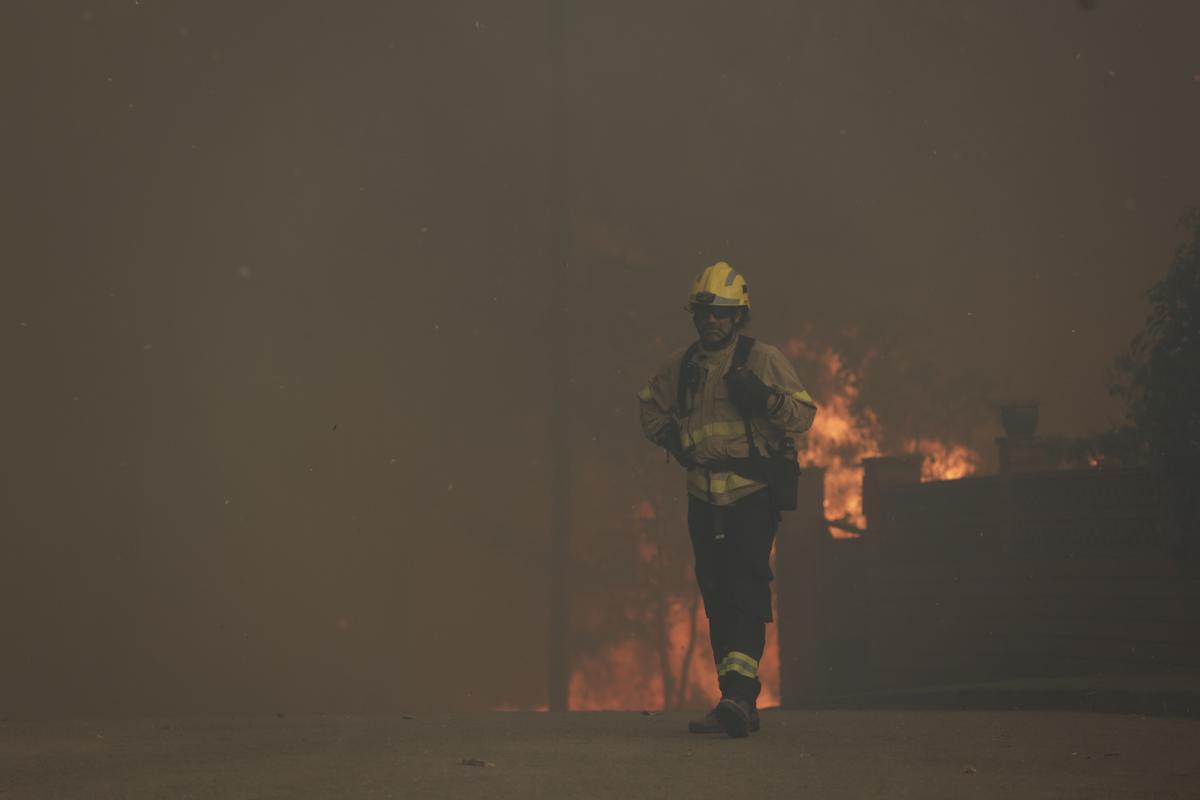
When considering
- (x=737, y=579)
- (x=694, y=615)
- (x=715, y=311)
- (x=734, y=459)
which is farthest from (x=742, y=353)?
(x=694, y=615)

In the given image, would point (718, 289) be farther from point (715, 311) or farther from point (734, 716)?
point (734, 716)

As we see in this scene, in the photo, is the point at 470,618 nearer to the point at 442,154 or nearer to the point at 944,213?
the point at 442,154

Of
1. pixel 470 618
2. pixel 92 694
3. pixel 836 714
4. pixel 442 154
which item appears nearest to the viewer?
pixel 836 714

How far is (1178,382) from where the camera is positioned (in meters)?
17.4

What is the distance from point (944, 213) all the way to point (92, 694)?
26.4 m

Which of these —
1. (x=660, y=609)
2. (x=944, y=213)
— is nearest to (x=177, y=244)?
(x=660, y=609)

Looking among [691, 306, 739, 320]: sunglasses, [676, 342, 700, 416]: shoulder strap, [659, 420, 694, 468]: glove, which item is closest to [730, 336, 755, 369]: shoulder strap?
[691, 306, 739, 320]: sunglasses

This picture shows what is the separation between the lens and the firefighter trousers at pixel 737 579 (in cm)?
805

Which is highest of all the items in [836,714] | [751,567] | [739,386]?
[739,386]

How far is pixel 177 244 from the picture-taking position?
48219mm

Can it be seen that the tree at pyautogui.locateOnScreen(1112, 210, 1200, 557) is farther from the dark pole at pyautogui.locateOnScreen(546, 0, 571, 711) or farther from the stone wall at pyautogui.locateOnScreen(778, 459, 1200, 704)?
the dark pole at pyautogui.locateOnScreen(546, 0, 571, 711)

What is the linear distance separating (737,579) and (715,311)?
4.07ft

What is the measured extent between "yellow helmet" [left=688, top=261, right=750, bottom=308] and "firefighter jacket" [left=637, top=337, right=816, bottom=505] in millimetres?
220

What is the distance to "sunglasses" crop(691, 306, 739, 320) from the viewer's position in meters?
8.25
